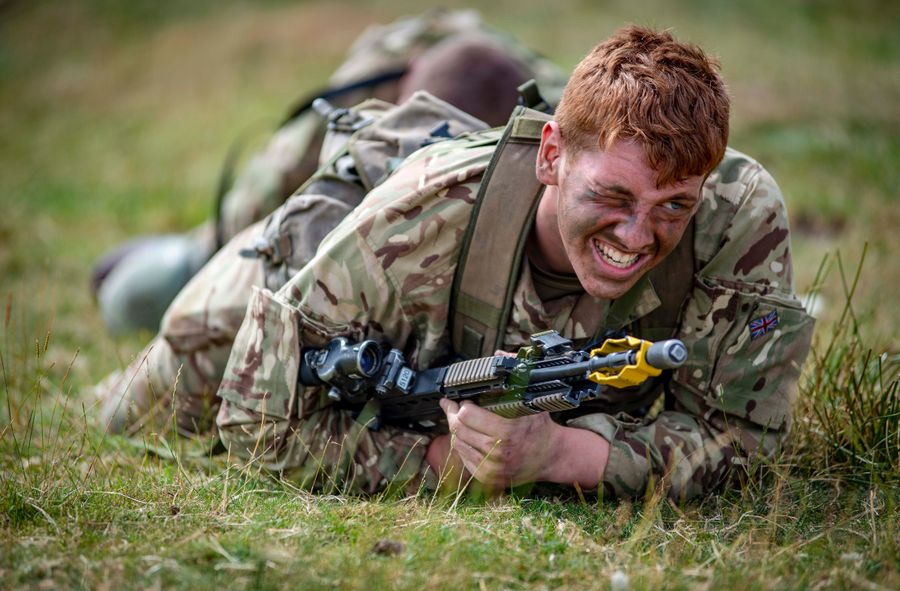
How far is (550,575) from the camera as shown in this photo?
3.07 meters

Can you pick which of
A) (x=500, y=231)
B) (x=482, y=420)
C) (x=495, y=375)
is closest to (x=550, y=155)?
(x=500, y=231)

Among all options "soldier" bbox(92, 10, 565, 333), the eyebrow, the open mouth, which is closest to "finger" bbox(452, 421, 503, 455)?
the open mouth

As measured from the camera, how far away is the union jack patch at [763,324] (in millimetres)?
3723

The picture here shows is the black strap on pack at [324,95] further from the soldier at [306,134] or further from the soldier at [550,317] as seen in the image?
the soldier at [550,317]

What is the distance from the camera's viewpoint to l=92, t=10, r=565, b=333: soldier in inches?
236

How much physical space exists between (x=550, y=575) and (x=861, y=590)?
965 mm

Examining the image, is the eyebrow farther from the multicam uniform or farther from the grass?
the multicam uniform

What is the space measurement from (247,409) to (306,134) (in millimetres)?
3716

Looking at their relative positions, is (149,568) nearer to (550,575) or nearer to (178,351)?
(550,575)

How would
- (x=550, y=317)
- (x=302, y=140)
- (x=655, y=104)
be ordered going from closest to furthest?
(x=655, y=104)
(x=550, y=317)
(x=302, y=140)

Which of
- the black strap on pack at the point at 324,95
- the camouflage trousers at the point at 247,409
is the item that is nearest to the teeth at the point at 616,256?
the camouflage trousers at the point at 247,409

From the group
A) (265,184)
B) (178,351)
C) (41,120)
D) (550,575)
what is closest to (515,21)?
(41,120)

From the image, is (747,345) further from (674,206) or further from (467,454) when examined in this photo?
(467,454)

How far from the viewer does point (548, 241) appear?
378 centimetres
